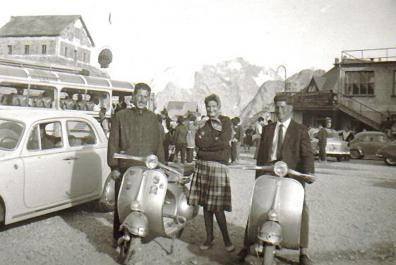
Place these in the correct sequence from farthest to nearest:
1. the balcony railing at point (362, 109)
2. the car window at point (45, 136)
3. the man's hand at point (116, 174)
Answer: the balcony railing at point (362, 109) < the car window at point (45, 136) < the man's hand at point (116, 174)

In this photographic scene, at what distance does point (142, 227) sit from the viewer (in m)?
4.05

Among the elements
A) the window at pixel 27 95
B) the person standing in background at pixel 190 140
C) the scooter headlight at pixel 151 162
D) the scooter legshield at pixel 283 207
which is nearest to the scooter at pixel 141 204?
the scooter headlight at pixel 151 162

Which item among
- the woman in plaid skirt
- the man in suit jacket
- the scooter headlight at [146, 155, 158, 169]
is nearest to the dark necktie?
the man in suit jacket

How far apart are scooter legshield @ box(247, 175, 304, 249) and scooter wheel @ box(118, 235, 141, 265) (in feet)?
3.72

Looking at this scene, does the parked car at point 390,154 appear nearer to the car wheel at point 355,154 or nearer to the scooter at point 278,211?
the car wheel at point 355,154

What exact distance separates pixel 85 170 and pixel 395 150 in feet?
48.1

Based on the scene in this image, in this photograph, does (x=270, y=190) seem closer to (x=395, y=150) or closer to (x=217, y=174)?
(x=217, y=174)

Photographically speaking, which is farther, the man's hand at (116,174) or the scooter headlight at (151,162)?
the man's hand at (116,174)

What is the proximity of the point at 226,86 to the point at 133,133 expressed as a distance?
140565mm

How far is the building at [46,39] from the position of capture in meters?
47.0

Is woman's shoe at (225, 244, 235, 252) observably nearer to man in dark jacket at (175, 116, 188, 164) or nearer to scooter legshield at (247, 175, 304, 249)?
scooter legshield at (247, 175, 304, 249)

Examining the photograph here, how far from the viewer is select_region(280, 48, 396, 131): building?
30719 millimetres

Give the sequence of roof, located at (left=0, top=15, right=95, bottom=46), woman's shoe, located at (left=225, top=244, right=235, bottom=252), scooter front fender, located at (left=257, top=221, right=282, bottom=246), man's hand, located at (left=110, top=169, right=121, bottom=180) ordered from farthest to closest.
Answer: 1. roof, located at (left=0, top=15, right=95, bottom=46)
2. woman's shoe, located at (left=225, top=244, right=235, bottom=252)
3. man's hand, located at (left=110, top=169, right=121, bottom=180)
4. scooter front fender, located at (left=257, top=221, right=282, bottom=246)

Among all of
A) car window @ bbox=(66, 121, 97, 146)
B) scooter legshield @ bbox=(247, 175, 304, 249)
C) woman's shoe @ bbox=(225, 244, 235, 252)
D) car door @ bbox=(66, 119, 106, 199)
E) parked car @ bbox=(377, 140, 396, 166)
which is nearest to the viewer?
scooter legshield @ bbox=(247, 175, 304, 249)
